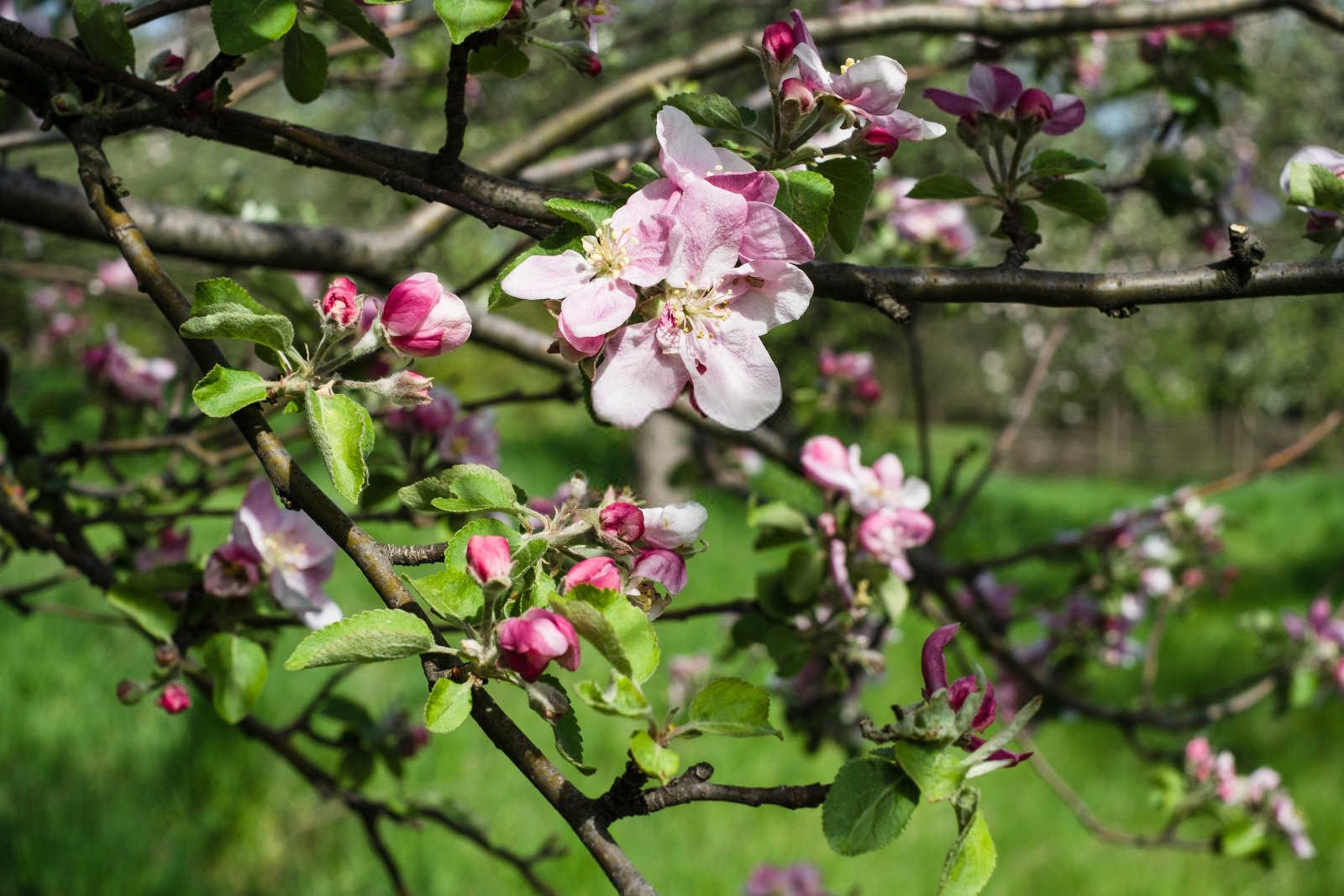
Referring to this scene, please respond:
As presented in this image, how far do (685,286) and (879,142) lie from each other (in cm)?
20

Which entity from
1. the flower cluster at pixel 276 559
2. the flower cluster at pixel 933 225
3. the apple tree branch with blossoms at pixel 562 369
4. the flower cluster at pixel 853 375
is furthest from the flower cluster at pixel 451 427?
the flower cluster at pixel 853 375

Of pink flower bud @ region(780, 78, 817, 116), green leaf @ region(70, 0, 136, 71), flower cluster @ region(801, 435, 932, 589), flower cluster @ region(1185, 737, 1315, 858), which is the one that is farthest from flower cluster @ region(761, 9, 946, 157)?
flower cluster @ region(1185, 737, 1315, 858)

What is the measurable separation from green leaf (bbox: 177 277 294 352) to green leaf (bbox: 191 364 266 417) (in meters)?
0.02

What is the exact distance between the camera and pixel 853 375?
2.69m

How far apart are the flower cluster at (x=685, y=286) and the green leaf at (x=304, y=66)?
0.43 meters

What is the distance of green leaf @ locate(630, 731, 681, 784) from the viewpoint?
613mm

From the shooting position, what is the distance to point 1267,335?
690 inches

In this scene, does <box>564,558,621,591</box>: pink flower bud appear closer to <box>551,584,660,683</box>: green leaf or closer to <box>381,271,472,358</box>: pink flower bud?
<box>551,584,660,683</box>: green leaf

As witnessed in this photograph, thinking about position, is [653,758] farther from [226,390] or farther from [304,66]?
[304,66]

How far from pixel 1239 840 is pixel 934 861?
1.53 meters

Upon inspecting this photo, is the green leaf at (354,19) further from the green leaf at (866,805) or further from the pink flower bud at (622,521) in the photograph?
the green leaf at (866,805)

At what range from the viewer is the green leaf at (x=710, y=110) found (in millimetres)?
764

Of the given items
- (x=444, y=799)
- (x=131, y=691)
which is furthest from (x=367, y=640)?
(x=444, y=799)

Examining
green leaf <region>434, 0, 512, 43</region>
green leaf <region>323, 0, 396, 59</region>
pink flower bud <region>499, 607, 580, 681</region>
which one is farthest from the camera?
green leaf <region>323, 0, 396, 59</region>
